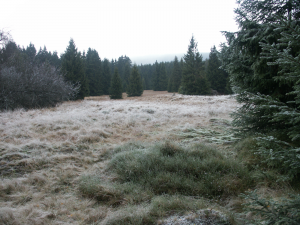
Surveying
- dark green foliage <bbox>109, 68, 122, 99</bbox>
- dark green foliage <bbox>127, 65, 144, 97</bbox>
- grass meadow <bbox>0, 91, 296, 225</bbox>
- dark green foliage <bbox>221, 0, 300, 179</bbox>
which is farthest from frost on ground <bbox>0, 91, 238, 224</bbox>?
dark green foliage <bbox>127, 65, 144, 97</bbox>

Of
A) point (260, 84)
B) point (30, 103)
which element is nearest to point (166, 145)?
point (260, 84)

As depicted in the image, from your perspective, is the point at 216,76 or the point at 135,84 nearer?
the point at 216,76

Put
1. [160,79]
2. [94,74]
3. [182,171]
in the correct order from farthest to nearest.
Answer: [160,79] < [94,74] < [182,171]

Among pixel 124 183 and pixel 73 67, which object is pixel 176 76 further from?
pixel 124 183

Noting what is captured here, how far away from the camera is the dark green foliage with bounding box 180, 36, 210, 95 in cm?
3150

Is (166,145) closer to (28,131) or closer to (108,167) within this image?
(108,167)

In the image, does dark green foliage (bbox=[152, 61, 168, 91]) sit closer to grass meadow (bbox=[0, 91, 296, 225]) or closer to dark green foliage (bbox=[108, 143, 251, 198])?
grass meadow (bbox=[0, 91, 296, 225])

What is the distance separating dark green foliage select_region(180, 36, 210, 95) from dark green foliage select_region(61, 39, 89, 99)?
1790 centimetres

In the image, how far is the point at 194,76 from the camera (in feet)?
104

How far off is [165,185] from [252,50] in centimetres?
397

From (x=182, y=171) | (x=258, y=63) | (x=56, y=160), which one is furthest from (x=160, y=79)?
(x=182, y=171)

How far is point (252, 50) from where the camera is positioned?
4.46 m

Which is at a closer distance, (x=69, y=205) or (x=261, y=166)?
(x=69, y=205)

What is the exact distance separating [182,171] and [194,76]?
30.2 metres
